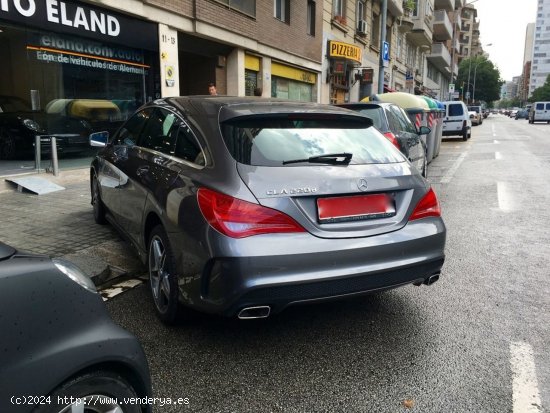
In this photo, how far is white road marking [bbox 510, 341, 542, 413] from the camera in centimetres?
249

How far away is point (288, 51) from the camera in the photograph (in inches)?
672

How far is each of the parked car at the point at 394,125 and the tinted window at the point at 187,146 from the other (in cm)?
421

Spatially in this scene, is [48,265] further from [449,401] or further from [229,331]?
[449,401]

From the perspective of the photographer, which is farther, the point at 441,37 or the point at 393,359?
the point at 441,37

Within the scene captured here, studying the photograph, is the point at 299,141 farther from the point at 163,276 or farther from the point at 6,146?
the point at 6,146

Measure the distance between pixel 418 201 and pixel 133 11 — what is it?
28.3ft

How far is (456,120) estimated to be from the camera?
23.2 m

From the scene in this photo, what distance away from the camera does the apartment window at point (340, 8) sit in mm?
21286

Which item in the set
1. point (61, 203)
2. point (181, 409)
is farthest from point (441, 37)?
point (181, 409)

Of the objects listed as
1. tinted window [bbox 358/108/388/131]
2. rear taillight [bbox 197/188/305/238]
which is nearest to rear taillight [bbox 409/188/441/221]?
rear taillight [bbox 197/188/305/238]

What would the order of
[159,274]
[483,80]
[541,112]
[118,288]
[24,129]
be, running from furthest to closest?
[483,80] → [541,112] → [24,129] → [118,288] → [159,274]

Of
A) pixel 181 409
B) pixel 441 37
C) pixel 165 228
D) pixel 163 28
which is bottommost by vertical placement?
pixel 181 409

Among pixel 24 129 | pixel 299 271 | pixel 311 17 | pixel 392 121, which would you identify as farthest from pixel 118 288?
pixel 311 17

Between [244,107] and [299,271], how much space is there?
1247mm
